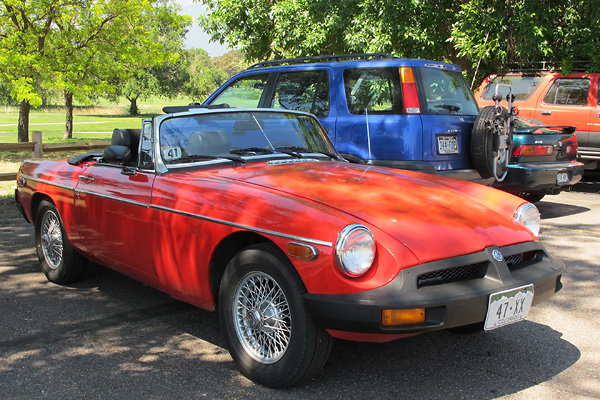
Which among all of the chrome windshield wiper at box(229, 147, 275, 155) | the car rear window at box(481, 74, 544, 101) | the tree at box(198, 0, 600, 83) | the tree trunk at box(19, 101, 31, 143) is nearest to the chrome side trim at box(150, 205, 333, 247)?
the chrome windshield wiper at box(229, 147, 275, 155)

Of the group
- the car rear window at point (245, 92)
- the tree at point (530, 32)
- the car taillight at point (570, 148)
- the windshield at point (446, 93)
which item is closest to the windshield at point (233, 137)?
the windshield at point (446, 93)

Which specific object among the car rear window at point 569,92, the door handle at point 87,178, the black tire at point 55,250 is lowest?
the black tire at point 55,250

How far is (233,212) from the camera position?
347cm

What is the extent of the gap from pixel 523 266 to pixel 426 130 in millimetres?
3332

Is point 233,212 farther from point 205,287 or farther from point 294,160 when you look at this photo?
point 294,160

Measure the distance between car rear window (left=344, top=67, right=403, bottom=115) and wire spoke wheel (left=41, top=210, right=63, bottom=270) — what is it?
3438 mm

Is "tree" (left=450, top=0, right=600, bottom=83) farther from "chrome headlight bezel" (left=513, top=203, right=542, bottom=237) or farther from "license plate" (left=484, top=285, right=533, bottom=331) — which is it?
"license plate" (left=484, top=285, right=533, bottom=331)

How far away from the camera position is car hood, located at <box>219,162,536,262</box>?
10.3ft

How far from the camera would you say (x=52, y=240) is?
17.5 feet

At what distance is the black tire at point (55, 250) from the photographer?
16.8ft

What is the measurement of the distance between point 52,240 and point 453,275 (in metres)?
3.66

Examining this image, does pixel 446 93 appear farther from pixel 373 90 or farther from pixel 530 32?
pixel 530 32

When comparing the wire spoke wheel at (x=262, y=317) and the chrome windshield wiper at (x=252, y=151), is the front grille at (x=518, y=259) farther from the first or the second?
the chrome windshield wiper at (x=252, y=151)

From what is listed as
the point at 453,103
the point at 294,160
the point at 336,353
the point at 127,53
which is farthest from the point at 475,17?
the point at 336,353
